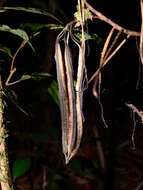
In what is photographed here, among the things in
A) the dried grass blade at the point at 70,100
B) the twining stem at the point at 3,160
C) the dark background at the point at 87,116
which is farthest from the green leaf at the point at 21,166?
the dried grass blade at the point at 70,100

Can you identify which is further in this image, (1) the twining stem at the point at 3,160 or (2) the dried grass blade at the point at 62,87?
(1) the twining stem at the point at 3,160

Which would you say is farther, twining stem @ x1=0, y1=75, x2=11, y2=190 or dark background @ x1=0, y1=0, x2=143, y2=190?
dark background @ x1=0, y1=0, x2=143, y2=190

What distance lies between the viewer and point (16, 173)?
0.95 m

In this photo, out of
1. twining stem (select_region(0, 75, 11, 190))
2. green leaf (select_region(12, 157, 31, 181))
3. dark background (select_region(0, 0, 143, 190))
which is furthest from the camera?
dark background (select_region(0, 0, 143, 190))

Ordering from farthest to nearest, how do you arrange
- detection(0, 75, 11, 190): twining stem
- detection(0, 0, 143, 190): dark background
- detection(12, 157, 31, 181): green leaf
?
detection(0, 0, 143, 190): dark background → detection(12, 157, 31, 181): green leaf → detection(0, 75, 11, 190): twining stem

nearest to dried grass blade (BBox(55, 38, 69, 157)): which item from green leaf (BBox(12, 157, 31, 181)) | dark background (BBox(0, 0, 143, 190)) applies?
dark background (BBox(0, 0, 143, 190))

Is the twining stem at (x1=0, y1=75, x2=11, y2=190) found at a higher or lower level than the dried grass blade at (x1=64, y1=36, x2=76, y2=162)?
lower

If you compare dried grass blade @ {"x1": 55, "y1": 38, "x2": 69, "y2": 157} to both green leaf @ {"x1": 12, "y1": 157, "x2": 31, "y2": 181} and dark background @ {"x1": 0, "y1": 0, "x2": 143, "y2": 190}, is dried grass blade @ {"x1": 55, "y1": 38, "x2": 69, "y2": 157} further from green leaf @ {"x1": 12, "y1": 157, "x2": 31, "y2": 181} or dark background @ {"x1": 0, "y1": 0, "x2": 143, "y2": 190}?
green leaf @ {"x1": 12, "y1": 157, "x2": 31, "y2": 181}

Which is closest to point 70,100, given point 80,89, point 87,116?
point 80,89

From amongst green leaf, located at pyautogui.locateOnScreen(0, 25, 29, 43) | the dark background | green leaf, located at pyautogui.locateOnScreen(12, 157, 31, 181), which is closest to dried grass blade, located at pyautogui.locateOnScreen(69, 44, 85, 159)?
green leaf, located at pyautogui.locateOnScreen(0, 25, 29, 43)

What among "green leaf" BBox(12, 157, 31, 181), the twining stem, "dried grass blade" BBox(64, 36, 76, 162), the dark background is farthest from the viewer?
the dark background

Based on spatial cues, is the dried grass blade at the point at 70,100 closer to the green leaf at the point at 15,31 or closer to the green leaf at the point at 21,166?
the green leaf at the point at 15,31

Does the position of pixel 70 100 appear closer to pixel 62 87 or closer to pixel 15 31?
pixel 62 87

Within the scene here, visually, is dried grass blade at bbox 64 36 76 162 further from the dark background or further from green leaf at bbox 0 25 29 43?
the dark background
